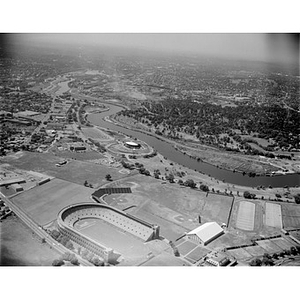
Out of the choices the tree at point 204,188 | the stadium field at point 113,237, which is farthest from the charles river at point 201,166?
the stadium field at point 113,237

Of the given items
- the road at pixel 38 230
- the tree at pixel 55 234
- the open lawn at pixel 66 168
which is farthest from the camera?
the open lawn at pixel 66 168

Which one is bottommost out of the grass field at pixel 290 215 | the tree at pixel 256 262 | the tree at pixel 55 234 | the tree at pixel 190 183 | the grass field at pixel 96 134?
the grass field at pixel 290 215

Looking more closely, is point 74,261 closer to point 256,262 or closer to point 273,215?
point 256,262

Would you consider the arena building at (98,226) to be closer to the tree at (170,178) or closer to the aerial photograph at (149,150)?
the aerial photograph at (149,150)

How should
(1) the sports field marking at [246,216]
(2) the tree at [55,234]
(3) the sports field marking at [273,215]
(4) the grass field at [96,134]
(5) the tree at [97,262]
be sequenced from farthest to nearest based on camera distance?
(4) the grass field at [96,134]
(3) the sports field marking at [273,215]
(1) the sports field marking at [246,216]
(2) the tree at [55,234]
(5) the tree at [97,262]

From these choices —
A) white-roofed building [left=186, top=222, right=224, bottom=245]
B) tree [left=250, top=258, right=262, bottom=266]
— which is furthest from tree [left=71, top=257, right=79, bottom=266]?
tree [left=250, top=258, right=262, bottom=266]

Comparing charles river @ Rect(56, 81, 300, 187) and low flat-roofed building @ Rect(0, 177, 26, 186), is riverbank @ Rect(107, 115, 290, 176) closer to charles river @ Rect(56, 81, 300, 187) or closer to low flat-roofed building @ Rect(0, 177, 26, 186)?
charles river @ Rect(56, 81, 300, 187)

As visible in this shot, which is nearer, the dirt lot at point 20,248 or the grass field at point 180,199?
the dirt lot at point 20,248

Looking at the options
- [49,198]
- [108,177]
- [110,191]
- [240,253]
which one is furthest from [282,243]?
[49,198]
